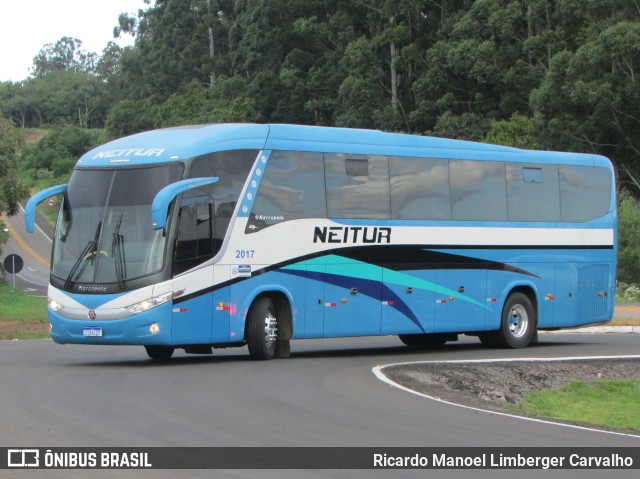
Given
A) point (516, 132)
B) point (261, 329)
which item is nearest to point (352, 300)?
point (261, 329)

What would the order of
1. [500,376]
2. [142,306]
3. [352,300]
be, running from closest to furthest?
1. [142,306]
2. [500,376]
3. [352,300]

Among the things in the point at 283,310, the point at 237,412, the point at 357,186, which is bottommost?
the point at 237,412

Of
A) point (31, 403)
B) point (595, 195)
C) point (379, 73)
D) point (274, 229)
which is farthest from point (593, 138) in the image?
point (31, 403)

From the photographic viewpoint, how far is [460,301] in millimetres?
23719

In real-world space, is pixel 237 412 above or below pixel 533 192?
below

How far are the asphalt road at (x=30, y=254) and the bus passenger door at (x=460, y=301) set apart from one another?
163ft

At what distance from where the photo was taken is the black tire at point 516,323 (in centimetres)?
2485

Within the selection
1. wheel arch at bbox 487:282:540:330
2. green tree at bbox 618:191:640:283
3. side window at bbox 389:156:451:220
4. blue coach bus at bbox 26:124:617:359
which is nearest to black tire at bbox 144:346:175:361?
blue coach bus at bbox 26:124:617:359

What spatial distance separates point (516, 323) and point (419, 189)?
4.24 m

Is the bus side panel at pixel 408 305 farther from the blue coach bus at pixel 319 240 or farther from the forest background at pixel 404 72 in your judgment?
the forest background at pixel 404 72

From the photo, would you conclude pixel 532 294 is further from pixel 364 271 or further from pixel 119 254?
pixel 119 254

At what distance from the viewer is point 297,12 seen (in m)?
91.2

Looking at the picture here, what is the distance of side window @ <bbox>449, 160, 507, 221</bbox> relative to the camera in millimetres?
23609

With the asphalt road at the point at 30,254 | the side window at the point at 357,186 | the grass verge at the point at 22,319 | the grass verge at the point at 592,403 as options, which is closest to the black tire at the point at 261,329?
the side window at the point at 357,186
